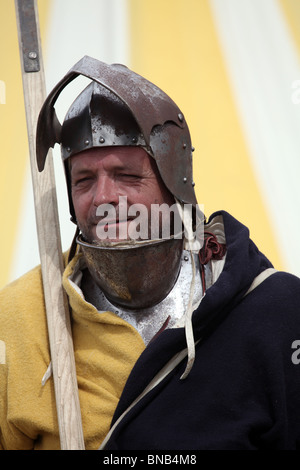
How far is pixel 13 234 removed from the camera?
341cm

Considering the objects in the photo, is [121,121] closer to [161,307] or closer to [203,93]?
[161,307]

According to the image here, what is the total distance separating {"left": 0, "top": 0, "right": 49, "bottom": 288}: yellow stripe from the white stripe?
41.6 inches

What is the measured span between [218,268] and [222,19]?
1.84 m

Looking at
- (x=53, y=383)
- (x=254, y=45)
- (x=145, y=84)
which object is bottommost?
(x=53, y=383)

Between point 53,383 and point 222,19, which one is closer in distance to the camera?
point 53,383

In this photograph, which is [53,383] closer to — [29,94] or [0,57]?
[29,94]

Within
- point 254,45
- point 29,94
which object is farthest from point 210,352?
point 254,45

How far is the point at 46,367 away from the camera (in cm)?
220

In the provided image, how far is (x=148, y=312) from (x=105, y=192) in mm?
435

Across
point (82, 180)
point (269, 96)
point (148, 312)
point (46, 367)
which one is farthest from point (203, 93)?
point (46, 367)

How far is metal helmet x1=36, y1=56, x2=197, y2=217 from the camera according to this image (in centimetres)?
205

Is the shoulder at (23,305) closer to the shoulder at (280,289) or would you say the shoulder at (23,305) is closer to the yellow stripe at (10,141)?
the shoulder at (280,289)

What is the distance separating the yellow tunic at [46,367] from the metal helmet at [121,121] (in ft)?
1.43
